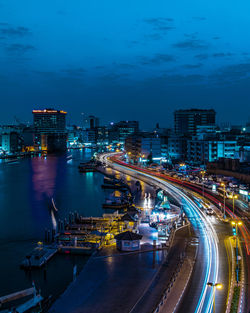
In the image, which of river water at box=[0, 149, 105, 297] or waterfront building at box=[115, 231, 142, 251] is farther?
waterfront building at box=[115, 231, 142, 251]

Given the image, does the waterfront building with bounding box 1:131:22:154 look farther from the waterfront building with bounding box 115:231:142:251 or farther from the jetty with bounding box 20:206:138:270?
the waterfront building with bounding box 115:231:142:251

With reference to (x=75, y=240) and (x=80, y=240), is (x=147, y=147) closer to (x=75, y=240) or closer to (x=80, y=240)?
(x=80, y=240)

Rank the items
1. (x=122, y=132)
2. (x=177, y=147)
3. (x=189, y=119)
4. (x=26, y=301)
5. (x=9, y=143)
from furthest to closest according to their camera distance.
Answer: (x=122, y=132), (x=9, y=143), (x=189, y=119), (x=177, y=147), (x=26, y=301)

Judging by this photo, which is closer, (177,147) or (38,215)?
(38,215)

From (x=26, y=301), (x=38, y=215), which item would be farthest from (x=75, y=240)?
(x=38, y=215)

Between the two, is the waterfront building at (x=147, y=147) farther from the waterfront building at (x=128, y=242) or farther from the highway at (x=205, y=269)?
the waterfront building at (x=128, y=242)

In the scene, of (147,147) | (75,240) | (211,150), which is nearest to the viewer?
(75,240)

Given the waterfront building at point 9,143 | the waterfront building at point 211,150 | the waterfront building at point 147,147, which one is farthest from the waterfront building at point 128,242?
the waterfront building at point 9,143

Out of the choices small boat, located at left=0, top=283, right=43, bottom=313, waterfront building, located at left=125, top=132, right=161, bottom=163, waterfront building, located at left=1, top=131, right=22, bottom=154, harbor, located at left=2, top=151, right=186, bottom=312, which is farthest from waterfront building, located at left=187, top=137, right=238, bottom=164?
waterfront building, located at left=1, top=131, right=22, bottom=154
